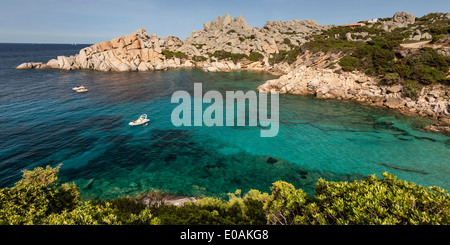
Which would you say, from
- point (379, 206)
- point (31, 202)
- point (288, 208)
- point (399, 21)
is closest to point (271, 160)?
point (288, 208)

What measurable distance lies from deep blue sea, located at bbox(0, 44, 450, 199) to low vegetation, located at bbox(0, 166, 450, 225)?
29.5 ft

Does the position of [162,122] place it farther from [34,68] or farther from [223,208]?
[34,68]

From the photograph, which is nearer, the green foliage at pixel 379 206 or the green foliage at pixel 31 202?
the green foliage at pixel 379 206

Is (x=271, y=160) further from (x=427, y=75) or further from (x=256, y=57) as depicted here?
(x=256, y=57)

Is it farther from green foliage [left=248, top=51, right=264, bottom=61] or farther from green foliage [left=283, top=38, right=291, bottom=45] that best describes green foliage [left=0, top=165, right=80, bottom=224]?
green foliage [left=283, top=38, right=291, bottom=45]

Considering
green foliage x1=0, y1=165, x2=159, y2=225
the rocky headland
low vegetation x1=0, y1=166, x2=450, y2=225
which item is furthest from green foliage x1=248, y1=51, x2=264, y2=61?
green foliage x1=0, y1=165, x2=159, y2=225

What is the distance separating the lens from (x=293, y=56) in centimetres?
9881

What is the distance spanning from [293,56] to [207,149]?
87.5m

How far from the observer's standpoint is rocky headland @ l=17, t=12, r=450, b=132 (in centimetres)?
4603

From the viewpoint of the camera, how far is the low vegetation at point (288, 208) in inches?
317

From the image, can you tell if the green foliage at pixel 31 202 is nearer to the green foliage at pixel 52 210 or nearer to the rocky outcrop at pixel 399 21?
the green foliage at pixel 52 210

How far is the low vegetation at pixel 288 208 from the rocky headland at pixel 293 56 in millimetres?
38905

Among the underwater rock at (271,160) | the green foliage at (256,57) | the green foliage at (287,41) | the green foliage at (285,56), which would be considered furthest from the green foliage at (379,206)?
the green foliage at (287,41)
